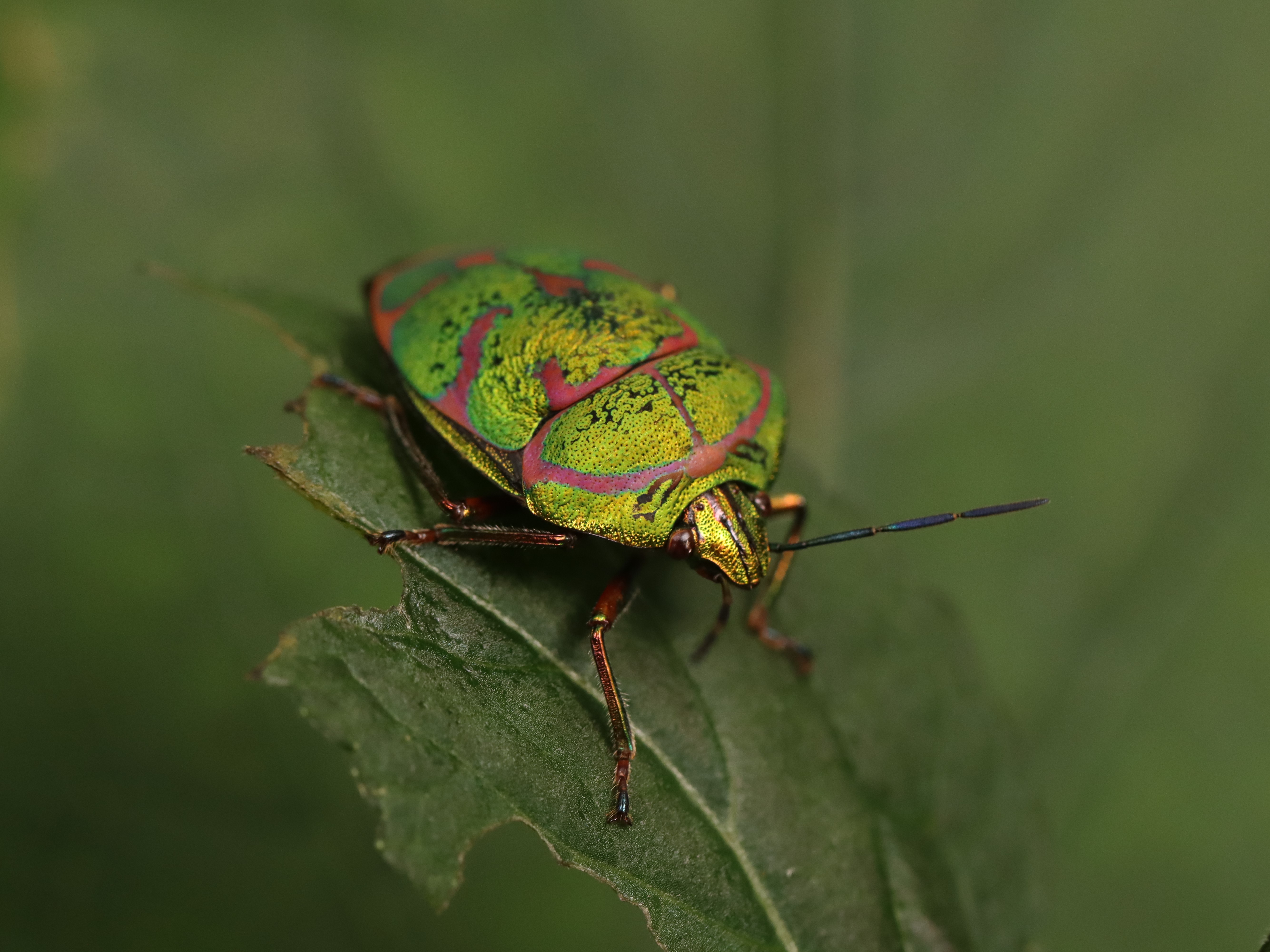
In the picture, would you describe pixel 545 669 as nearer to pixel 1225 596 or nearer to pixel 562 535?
pixel 562 535

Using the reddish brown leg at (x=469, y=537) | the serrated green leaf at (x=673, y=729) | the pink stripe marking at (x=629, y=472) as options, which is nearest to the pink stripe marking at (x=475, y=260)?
the serrated green leaf at (x=673, y=729)

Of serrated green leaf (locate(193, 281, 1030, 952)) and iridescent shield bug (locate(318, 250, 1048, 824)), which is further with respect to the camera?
iridescent shield bug (locate(318, 250, 1048, 824))

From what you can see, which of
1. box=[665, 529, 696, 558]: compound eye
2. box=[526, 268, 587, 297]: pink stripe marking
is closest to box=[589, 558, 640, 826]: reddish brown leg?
box=[665, 529, 696, 558]: compound eye

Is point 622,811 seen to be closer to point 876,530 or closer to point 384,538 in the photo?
point 384,538

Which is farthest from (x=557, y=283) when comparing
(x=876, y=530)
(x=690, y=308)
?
(x=690, y=308)

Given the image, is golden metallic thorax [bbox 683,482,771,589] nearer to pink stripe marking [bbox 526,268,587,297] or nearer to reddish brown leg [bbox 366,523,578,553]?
reddish brown leg [bbox 366,523,578,553]
